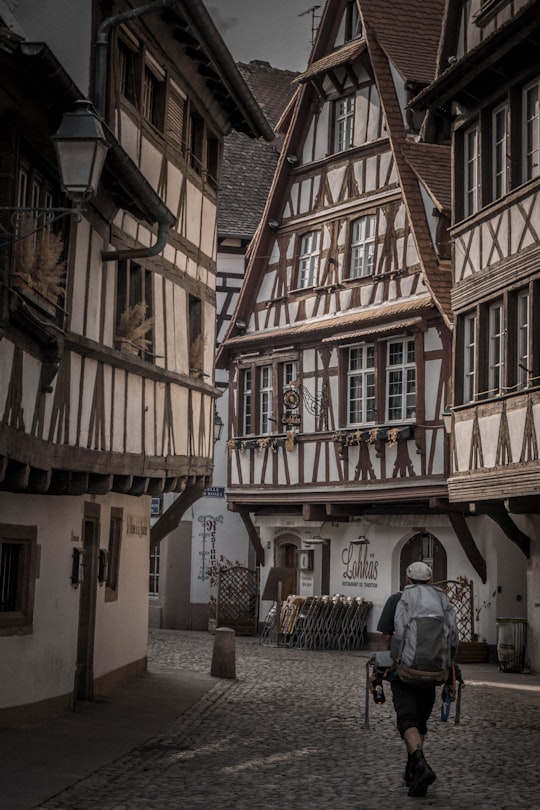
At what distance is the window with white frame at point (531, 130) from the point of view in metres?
18.9

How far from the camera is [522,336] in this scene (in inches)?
763

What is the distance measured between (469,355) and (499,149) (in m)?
3.07

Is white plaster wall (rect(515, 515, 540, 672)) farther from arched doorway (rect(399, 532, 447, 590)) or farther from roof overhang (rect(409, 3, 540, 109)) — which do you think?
roof overhang (rect(409, 3, 540, 109))

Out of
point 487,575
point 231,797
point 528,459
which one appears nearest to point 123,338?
point 528,459

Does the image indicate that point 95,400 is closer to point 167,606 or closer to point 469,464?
point 469,464

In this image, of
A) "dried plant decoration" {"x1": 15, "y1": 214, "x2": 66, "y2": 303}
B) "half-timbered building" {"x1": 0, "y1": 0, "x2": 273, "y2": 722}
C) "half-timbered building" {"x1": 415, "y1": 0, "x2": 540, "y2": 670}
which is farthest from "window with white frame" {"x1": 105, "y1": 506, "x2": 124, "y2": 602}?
"dried plant decoration" {"x1": 15, "y1": 214, "x2": 66, "y2": 303}

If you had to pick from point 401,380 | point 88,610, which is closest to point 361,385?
point 401,380

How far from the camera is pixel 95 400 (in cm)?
1446

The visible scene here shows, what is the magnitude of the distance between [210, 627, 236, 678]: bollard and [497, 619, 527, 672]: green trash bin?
17.8 feet

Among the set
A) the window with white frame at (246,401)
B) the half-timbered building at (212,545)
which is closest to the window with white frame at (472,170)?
the window with white frame at (246,401)

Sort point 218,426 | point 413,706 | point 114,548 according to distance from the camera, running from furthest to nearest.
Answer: point 218,426, point 114,548, point 413,706

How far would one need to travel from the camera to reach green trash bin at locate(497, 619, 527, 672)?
930 inches

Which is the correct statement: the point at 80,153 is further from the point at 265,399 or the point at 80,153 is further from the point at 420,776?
the point at 265,399

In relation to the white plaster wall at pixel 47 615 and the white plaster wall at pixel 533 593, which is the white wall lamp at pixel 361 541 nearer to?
the white plaster wall at pixel 533 593
